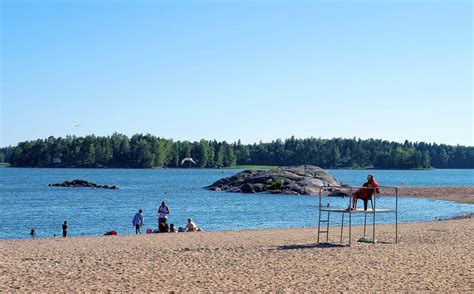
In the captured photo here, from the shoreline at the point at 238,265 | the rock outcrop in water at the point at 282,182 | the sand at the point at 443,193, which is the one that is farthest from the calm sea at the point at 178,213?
the shoreline at the point at 238,265

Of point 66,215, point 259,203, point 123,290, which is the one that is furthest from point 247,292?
point 259,203

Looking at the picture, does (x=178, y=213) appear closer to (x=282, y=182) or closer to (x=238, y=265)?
(x=282, y=182)

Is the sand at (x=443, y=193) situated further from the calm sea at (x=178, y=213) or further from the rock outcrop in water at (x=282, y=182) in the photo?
the rock outcrop in water at (x=282, y=182)

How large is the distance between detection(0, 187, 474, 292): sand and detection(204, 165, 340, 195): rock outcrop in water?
58.4m

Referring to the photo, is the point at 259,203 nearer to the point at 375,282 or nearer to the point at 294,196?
the point at 294,196

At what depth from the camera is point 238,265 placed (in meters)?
20.5

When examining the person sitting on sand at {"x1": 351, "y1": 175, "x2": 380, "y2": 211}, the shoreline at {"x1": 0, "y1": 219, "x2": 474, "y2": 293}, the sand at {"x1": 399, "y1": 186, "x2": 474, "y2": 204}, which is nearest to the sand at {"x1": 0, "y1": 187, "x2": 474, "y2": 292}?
the shoreline at {"x1": 0, "y1": 219, "x2": 474, "y2": 293}

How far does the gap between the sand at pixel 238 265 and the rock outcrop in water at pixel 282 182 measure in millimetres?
58356

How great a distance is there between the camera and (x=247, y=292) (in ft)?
52.8

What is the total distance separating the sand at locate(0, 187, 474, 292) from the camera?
17.0 metres

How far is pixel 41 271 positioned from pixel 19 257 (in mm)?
3855

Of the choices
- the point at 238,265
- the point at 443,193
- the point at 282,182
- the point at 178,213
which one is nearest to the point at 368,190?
the point at 238,265

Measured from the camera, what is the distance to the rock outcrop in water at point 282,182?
88.2 metres

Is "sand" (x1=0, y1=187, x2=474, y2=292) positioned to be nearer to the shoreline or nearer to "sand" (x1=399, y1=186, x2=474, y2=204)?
the shoreline
